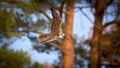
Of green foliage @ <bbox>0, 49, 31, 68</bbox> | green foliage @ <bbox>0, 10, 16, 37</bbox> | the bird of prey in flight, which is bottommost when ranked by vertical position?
green foliage @ <bbox>0, 49, 31, 68</bbox>

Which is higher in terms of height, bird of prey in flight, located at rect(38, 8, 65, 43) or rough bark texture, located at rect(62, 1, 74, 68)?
bird of prey in flight, located at rect(38, 8, 65, 43)

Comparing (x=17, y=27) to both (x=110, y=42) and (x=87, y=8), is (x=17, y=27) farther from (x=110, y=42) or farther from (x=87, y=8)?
(x=110, y=42)

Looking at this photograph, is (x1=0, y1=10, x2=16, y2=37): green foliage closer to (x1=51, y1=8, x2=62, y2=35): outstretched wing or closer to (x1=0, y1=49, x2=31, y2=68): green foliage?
(x1=0, y1=49, x2=31, y2=68): green foliage

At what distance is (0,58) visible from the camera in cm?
387

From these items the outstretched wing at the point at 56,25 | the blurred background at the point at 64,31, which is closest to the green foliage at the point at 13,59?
the blurred background at the point at 64,31

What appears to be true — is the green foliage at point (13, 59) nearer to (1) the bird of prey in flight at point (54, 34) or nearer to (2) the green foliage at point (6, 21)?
(2) the green foliage at point (6, 21)

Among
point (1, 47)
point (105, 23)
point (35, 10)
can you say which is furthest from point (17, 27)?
point (105, 23)

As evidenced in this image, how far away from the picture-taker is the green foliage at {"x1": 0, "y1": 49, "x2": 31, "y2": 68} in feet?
12.1

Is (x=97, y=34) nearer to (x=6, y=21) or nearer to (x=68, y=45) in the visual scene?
(x=68, y=45)

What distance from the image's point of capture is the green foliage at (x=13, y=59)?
3.69 m

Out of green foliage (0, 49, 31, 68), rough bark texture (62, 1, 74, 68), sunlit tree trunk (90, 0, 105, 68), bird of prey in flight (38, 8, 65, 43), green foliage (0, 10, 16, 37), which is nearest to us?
bird of prey in flight (38, 8, 65, 43)

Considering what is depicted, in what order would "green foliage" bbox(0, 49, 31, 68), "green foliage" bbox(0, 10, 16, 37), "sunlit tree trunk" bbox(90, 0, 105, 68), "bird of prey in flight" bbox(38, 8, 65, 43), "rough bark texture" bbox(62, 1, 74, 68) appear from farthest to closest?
"sunlit tree trunk" bbox(90, 0, 105, 68) → "rough bark texture" bbox(62, 1, 74, 68) → "green foliage" bbox(0, 49, 31, 68) → "green foliage" bbox(0, 10, 16, 37) → "bird of prey in flight" bbox(38, 8, 65, 43)

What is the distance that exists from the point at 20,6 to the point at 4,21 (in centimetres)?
25

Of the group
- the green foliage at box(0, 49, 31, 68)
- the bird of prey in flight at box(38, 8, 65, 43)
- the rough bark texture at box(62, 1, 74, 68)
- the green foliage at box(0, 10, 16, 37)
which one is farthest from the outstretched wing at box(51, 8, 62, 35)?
the rough bark texture at box(62, 1, 74, 68)
